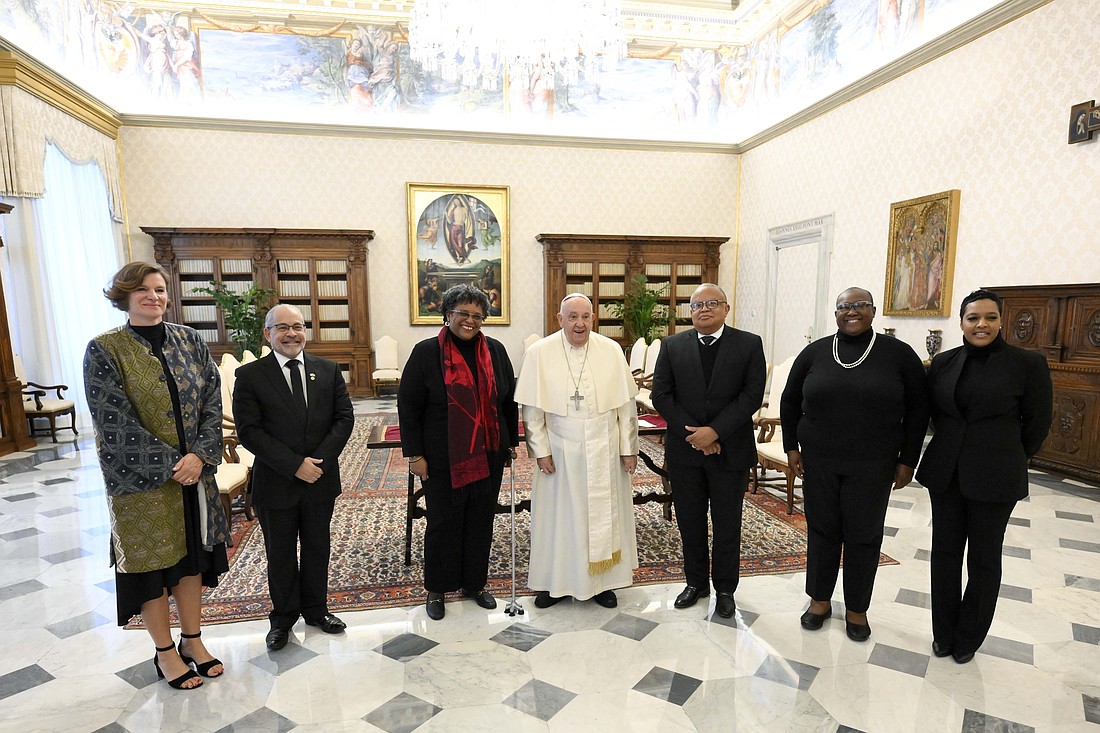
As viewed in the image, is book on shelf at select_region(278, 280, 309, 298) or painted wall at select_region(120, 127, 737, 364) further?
book on shelf at select_region(278, 280, 309, 298)

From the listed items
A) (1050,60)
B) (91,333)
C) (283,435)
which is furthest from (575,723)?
(91,333)

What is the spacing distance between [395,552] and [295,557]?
1217mm

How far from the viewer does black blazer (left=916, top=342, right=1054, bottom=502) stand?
2.37m

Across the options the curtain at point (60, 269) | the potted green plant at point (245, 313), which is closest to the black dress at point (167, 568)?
the curtain at point (60, 269)

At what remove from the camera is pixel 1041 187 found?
577cm

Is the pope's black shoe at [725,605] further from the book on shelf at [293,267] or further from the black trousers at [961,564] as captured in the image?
the book on shelf at [293,267]

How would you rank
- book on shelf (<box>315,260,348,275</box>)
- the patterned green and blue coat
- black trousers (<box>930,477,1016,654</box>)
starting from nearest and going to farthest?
the patterned green and blue coat → black trousers (<box>930,477,1016,654</box>) → book on shelf (<box>315,260,348,275</box>)

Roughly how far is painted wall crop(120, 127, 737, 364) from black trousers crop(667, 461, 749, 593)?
8.08 m

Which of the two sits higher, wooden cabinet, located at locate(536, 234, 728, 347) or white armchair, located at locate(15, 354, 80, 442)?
wooden cabinet, located at locate(536, 234, 728, 347)

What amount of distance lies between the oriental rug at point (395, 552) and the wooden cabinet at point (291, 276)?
5.38 meters

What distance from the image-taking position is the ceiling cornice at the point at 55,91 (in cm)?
675

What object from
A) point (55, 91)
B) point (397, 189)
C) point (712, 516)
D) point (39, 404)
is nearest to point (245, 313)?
point (39, 404)

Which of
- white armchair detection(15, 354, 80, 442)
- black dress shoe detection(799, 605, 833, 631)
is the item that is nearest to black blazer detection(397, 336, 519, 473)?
black dress shoe detection(799, 605, 833, 631)

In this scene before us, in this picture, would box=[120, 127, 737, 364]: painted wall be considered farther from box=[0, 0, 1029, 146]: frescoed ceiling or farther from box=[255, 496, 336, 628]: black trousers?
box=[255, 496, 336, 628]: black trousers
